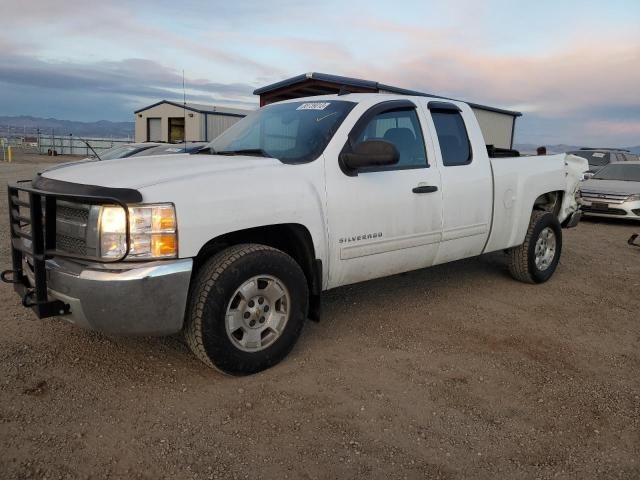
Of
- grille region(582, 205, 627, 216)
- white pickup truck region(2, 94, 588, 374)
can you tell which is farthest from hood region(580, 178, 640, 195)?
white pickup truck region(2, 94, 588, 374)

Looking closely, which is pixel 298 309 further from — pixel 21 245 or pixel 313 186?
pixel 21 245

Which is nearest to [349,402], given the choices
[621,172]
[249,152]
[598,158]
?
[249,152]

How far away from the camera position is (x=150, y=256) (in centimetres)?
303

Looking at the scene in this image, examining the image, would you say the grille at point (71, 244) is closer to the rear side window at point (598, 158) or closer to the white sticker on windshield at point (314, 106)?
the white sticker on windshield at point (314, 106)

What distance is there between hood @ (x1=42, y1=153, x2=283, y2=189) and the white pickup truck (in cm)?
2

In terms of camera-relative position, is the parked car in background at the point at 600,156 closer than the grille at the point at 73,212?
No

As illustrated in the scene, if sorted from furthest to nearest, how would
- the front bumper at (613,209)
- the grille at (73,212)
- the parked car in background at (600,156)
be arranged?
the parked car in background at (600,156) → the front bumper at (613,209) → the grille at (73,212)

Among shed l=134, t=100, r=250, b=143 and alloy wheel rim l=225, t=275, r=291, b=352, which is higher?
shed l=134, t=100, r=250, b=143

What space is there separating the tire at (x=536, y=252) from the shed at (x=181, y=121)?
26.6 meters

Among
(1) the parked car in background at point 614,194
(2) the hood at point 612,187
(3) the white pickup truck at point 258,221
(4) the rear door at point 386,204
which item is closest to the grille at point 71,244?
(3) the white pickup truck at point 258,221

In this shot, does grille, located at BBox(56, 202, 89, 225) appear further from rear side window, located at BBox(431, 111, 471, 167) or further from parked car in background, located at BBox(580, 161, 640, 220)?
parked car in background, located at BBox(580, 161, 640, 220)

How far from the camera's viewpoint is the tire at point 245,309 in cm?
324

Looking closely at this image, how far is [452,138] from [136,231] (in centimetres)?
307

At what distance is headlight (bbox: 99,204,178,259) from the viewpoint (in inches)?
118
